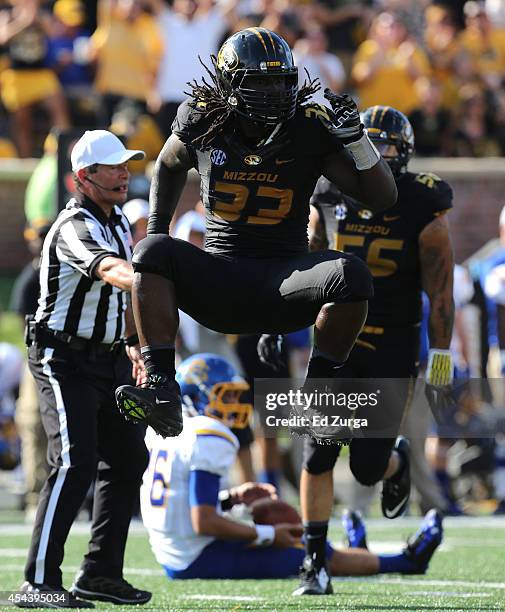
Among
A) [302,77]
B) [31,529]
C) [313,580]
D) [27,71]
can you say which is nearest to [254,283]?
[313,580]

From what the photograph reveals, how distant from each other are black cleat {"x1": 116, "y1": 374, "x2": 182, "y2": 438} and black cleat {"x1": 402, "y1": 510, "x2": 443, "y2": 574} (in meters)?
2.25

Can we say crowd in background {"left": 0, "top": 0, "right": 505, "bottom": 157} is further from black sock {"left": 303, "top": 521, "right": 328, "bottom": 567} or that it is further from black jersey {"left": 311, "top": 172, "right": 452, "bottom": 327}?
black sock {"left": 303, "top": 521, "right": 328, "bottom": 567}

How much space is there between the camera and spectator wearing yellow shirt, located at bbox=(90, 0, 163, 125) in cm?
1261

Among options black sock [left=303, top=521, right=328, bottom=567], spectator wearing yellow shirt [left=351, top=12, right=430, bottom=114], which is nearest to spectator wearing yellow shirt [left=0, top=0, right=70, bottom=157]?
spectator wearing yellow shirt [left=351, top=12, right=430, bottom=114]

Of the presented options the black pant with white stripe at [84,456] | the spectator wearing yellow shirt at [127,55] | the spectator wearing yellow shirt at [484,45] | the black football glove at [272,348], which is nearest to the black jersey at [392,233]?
the black football glove at [272,348]

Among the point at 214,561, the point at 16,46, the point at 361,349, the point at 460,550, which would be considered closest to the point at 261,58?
the point at 361,349

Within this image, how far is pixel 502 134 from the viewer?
13.5m

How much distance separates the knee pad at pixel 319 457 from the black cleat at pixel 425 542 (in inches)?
31.6

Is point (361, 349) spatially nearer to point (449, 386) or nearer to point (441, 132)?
point (449, 386)

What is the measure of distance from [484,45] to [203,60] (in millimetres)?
3092

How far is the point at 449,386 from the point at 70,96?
772 centimetres

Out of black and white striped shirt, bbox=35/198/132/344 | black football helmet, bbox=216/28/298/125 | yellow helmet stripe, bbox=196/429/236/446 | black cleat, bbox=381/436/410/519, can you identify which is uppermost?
black football helmet, bbox=216/28/298/125

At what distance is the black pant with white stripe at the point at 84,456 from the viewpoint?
561 centimetres

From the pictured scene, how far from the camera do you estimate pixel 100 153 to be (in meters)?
6.03
